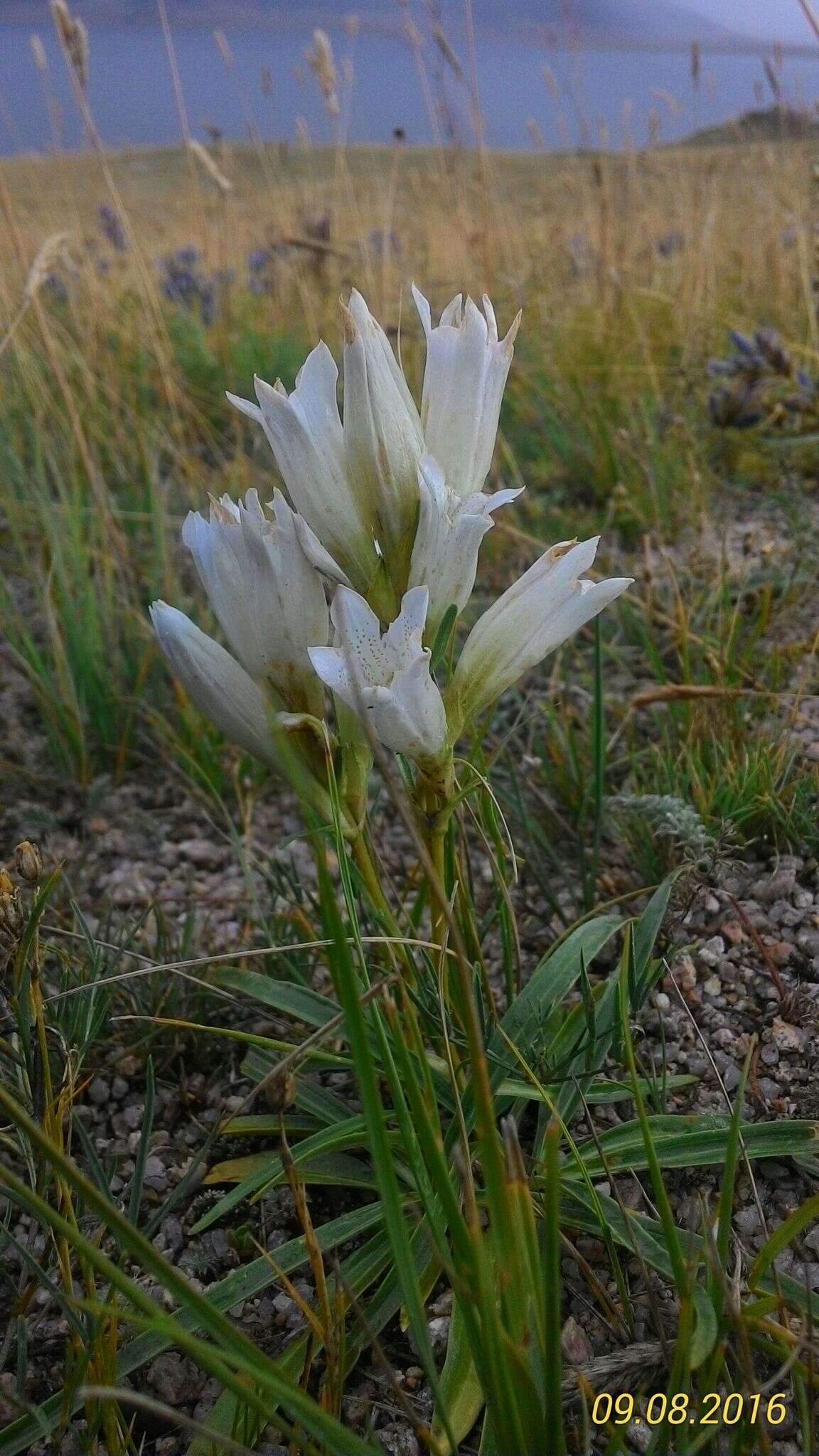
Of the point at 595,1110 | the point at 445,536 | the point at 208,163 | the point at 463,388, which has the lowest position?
the point at 595,1110

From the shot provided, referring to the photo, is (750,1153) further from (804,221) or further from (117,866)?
(804,221)

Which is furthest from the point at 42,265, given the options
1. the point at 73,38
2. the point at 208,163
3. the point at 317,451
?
the point at 317,451

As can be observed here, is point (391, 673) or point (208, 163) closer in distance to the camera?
point (391, 673)

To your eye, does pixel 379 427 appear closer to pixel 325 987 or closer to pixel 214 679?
pixel 214 679

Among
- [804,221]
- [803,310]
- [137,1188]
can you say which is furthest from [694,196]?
[137,1188]

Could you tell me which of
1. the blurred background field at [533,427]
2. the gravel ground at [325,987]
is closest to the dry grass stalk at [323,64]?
the blurred background field at [533,427]

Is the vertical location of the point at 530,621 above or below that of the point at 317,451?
below
